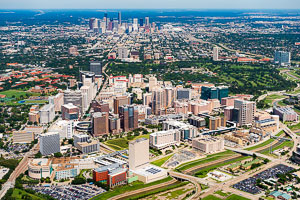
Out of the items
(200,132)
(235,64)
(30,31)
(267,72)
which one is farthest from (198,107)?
(30,31)

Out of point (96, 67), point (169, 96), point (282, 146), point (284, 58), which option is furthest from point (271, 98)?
point (284, 58)

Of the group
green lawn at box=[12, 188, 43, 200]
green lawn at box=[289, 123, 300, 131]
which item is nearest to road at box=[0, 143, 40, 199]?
green lawn at box=[12, 188, 43, 200]

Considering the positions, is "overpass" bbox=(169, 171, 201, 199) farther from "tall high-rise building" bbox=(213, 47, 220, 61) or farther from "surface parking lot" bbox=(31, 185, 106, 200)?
"tall high-rise building" bbox=(213, 47, 220, 61)

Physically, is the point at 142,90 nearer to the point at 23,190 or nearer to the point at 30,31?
the point at 23,190

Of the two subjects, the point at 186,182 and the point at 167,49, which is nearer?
the point at 186,182

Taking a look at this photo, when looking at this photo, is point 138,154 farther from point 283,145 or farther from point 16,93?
point 16,93
